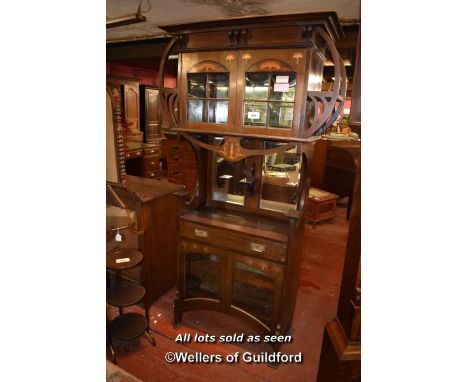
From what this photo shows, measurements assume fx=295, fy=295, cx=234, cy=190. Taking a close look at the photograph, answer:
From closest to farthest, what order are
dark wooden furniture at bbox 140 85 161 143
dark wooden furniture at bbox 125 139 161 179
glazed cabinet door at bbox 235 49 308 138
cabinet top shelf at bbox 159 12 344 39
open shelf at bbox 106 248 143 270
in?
1. cabinet top shelf at bbox 159 12 344 39
2. glazed cabinet door at bbox 235 49 308 138
3. open shelf at bbox 106 248 143 270
4. dark wooden furniture at bbox 125 139 161 179
5. dark wooden furniture at bbox 140 85 161 143

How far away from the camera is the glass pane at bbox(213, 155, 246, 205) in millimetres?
2031

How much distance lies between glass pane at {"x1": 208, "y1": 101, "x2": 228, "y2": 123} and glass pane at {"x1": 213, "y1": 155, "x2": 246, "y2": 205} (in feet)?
0.93

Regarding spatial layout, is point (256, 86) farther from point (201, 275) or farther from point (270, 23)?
point (201, 275)

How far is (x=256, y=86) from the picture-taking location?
5.42ft

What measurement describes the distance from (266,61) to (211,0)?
1.10 m

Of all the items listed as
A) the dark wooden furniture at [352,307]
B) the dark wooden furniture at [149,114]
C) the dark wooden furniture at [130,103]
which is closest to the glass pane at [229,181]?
the dark wooden furniture at [352,307]

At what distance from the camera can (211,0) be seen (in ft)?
7.35

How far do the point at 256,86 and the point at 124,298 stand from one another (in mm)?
1484

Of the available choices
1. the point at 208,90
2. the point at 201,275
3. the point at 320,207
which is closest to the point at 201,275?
the point at 201,275

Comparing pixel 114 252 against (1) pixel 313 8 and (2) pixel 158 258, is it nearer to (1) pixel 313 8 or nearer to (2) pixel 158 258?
(2) pixel 158 258

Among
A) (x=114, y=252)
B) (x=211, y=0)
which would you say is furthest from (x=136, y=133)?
(x=114, y=252)

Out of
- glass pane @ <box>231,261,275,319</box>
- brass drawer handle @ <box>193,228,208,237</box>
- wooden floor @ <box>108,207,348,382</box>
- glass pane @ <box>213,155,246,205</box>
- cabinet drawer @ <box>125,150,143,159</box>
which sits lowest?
wooden floor @ <box>108,207,348,382</box>

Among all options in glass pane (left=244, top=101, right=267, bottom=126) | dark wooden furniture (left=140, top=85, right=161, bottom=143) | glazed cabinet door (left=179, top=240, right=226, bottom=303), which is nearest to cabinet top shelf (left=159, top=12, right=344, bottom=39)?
glass pane (left=244, top=101, right=267, bottom=126)

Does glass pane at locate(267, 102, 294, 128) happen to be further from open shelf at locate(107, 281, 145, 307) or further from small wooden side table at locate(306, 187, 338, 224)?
small wooden side table at locate(306, 187, 338, 224)
